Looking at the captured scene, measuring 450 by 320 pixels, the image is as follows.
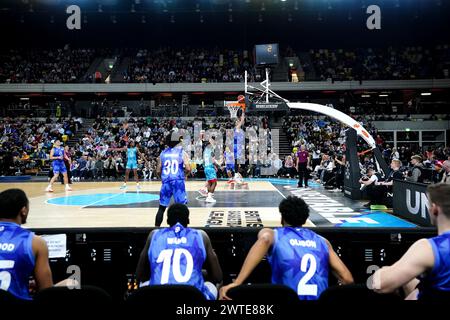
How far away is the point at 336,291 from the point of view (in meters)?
1.89

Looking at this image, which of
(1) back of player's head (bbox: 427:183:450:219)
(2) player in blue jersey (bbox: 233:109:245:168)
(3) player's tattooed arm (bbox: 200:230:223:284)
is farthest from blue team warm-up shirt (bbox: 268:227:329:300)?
(2) player in blue jersey (bbox: 233:109:245:168)

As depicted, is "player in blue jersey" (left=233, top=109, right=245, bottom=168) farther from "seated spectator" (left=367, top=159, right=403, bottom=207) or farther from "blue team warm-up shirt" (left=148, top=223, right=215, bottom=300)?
"blue team warm-up shirt" (left=148, top=223, right=215, bottom=300)

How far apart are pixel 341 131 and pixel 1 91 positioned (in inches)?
1090

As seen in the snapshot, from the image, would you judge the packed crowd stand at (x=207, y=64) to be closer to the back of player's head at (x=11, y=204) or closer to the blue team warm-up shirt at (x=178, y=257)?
the blue team warm-up shirt at (x=178, y=257)

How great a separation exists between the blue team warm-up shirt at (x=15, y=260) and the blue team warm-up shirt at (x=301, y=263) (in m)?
1.71

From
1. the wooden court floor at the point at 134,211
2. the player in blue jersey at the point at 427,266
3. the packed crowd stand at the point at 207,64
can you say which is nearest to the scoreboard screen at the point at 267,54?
the packed crowd stand at the point at 207,64

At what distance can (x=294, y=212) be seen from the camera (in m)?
2.84

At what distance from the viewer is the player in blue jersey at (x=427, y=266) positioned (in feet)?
6.67

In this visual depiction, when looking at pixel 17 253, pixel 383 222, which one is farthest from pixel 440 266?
pixel 383 222

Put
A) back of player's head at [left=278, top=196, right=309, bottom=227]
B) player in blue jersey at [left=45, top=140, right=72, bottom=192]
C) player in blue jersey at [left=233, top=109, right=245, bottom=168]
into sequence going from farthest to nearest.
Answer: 1. player in blue jersey at [left=45, top=140, right=72, bottom=192]
2. player in blue jersey at [left=233, top=109, right=245, bottom=168]
3. back of player's head at [left=278, top=196, right=309, bottom=227]

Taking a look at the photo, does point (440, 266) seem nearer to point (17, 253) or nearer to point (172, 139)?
point (17, 253)

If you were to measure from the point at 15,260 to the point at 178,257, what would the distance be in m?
1.12

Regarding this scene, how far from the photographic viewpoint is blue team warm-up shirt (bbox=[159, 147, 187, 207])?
6520 mm

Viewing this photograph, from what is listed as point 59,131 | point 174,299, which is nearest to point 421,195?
point 174,299
